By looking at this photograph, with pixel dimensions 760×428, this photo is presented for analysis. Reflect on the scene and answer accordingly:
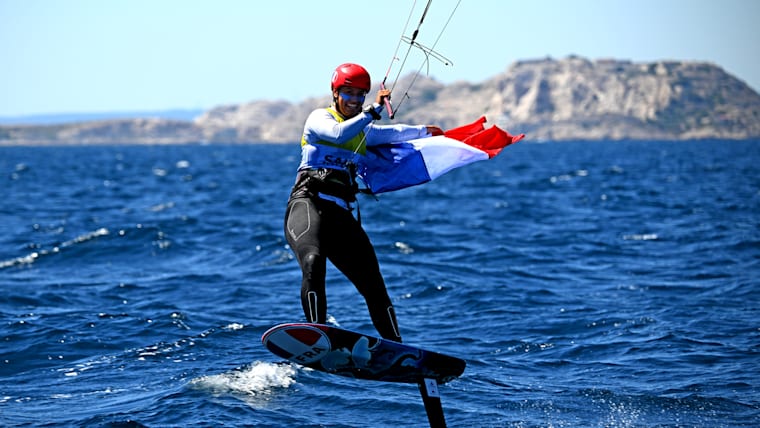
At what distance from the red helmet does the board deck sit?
2377 millimetres

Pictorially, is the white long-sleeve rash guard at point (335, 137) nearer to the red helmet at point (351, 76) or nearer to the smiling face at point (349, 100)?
the smiling face at point (349, 100)

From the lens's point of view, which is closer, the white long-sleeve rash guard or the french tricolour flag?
the white long-sleeve rash guard

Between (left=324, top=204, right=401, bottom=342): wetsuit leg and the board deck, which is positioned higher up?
(left=324, top=204, right=401, bottom=342): wetsuit leg

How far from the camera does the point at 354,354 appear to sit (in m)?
8.02

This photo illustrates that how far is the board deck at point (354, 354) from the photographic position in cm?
786

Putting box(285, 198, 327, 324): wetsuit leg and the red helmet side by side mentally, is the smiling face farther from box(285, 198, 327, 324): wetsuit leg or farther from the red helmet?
box(285, 198, 327, 324): wetsuit leg

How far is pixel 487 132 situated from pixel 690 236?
17.1 m

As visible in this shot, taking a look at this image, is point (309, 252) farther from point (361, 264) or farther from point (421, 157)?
point (421, 157)

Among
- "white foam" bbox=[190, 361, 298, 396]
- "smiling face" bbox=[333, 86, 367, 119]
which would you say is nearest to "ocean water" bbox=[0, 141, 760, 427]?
"white foam" bbox=[190, 361, 298, 396]

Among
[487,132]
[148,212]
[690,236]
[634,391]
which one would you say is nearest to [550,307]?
[634,391]

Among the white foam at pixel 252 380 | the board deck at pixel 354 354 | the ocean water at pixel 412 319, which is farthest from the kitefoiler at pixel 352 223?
the white foam at pixel 252 380

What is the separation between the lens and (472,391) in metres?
10.5

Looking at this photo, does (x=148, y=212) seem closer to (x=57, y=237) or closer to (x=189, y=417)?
(x=57, y=237)

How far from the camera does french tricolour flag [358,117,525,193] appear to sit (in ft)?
31.8
